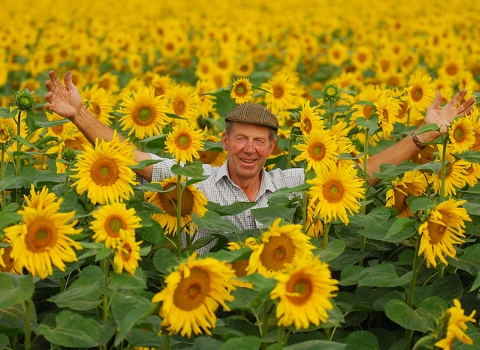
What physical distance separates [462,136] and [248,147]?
1.06 m

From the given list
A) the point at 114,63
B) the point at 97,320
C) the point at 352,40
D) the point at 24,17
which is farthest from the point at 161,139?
the point at 24,17

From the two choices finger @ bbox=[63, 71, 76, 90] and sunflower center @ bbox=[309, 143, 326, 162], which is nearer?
sunflower center @ bbox=[309, 143, 326, 162]

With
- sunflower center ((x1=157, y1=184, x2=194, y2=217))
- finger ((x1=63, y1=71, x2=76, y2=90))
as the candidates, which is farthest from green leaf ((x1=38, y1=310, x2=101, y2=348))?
finger ((x1=63, y1=71, x2=76, y2=90))

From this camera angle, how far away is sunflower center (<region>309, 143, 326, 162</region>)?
312 cm

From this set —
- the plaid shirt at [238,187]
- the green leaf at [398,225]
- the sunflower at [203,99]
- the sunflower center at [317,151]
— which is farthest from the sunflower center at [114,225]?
the sunflower at [203,99]

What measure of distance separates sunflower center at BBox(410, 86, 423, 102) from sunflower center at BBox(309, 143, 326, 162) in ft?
4.65

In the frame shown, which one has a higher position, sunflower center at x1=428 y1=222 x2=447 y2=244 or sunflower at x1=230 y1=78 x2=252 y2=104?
sunflower at x1=230 y1=78 x2=252 y2=104

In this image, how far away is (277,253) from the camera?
2.42 m

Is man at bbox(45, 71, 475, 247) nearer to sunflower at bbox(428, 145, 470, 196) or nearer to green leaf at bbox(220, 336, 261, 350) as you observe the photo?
sunflower at bbox(428, 145, 470, 196)

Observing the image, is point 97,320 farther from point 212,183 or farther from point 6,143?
point 212,183

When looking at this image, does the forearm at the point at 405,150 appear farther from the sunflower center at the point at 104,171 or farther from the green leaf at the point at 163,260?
the sunflower center at the point at 104,171

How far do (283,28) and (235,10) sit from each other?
98.9 inches

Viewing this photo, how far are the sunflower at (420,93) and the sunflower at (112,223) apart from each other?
2.26 metres

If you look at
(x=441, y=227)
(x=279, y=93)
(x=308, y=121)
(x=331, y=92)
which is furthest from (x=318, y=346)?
(x=279, y=93)
